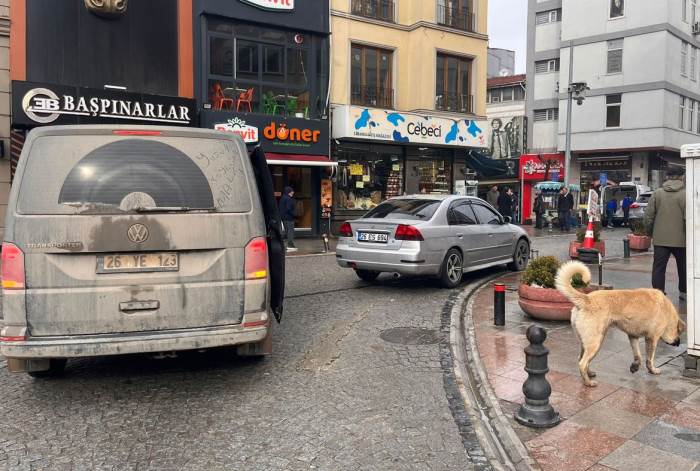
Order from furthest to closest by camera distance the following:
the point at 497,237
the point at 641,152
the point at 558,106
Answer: the point at 558,106
the point at 641,152
the point at 497,237

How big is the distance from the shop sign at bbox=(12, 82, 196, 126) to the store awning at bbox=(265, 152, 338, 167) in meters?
2.70

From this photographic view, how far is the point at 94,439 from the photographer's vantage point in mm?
3689

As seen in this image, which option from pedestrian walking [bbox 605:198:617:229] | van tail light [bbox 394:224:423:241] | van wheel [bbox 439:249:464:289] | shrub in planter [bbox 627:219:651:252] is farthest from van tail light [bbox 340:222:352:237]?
pedestrian walking [bbox 605:198:617:229]

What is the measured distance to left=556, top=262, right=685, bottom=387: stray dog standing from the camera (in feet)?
15.2

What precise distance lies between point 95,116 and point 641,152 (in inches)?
1203

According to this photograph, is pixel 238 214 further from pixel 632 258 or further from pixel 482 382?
pixel 632 258

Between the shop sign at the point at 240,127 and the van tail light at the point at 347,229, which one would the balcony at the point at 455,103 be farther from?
the van tail light at the point at 347,229

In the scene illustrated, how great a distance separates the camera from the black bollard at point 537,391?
394 cm

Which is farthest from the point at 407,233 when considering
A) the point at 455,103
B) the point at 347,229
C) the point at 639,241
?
the point at 455,103

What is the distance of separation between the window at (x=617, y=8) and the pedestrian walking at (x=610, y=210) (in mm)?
13027

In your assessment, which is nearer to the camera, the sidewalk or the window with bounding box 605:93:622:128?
the sidewalk

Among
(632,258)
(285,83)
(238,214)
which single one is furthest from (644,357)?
(285,83)

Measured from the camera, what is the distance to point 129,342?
4.12 meters

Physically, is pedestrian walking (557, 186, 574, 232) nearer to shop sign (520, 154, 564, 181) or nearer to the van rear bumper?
shop sign (520, 154, 564, 181)
